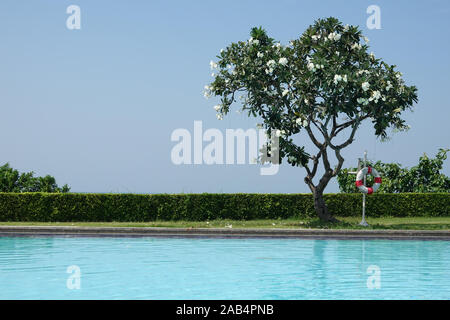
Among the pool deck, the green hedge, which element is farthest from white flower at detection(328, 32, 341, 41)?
the green hedge

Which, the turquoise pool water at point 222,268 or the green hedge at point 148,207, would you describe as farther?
the green hedge at point 148,207

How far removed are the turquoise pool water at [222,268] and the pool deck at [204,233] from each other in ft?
1.77

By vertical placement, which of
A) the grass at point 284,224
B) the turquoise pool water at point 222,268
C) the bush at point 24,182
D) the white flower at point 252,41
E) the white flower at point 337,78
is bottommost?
the turquoise pool water at point 222,268

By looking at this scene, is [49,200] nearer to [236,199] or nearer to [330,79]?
[236,199]

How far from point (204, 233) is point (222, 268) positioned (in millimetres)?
6924

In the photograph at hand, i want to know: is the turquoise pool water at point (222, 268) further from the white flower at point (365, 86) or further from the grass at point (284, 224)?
the white flower at point (365, 86)

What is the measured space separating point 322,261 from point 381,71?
10.6 meters

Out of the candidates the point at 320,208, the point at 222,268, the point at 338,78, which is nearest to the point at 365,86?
the point at 338,78

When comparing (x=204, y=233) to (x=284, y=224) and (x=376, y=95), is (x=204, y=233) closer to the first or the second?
(x=284, y=224)

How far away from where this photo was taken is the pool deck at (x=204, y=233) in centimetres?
1931

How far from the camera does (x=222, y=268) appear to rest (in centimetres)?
1261

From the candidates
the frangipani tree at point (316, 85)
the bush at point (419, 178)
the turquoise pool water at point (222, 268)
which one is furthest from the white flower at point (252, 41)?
the bush at point (419, 178)

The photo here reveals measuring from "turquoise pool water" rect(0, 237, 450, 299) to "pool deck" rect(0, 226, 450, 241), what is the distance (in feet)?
1.77
